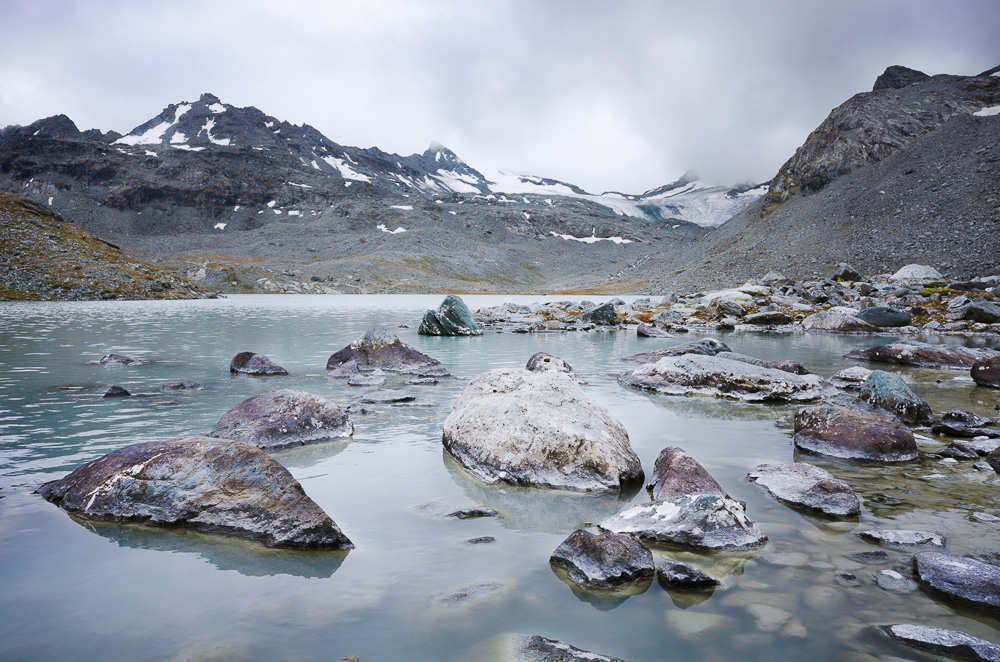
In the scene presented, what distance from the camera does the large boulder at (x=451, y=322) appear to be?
3281cm

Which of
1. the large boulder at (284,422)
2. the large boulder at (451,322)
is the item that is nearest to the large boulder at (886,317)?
the large boulder at (451,322)

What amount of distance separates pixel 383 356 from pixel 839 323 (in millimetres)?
29725

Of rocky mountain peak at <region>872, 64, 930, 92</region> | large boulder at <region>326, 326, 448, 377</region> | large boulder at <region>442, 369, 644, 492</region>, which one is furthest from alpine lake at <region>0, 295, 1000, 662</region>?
rocky mountain peak at <region>872, 64, 930, 92</region>

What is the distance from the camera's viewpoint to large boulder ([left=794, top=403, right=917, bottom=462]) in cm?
834

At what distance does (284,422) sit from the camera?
924cm

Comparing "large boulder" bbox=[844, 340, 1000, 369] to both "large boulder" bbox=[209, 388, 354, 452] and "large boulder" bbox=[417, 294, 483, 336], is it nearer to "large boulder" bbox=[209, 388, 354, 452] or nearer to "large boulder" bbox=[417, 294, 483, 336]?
"large boulder" bbox=[209, 388, 354, 452]

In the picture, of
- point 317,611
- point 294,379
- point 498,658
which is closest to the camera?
point 498,658

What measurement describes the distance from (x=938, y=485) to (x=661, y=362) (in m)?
8.92

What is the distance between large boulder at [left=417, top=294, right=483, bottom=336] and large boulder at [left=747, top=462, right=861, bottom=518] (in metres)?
25.9

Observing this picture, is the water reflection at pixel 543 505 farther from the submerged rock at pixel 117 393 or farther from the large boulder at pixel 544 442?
the submerged rock at pixel 117 393

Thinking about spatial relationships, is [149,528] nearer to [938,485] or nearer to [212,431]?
[212,431]

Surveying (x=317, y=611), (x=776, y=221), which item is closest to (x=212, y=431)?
(x=317, y=611)

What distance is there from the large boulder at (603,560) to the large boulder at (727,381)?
9.62 metres

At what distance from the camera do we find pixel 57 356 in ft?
64.5
